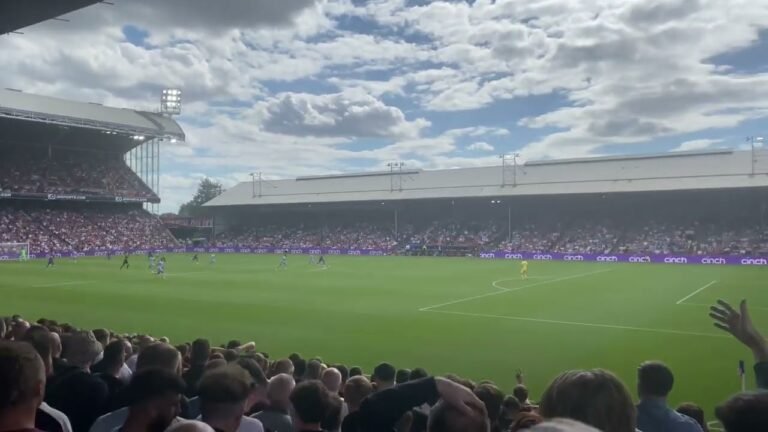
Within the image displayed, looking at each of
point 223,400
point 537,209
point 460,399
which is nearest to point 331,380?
point 223,400

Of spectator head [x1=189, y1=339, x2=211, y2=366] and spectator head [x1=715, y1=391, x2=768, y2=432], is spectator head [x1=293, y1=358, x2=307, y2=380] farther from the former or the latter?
spectator head [x1=715, y1=391, x2=768, y2=432]

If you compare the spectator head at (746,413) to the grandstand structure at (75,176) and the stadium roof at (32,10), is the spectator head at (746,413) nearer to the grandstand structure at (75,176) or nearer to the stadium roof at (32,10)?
the stadium roof at (32,10)

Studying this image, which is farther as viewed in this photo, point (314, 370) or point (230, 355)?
point (230, 355)

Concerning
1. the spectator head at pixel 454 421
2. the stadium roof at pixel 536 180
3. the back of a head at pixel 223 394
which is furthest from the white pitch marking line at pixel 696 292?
the stadium roof at pixel 536 180

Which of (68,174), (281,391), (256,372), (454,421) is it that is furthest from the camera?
(68,174)

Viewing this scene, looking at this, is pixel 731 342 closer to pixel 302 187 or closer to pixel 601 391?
pixel 601 391

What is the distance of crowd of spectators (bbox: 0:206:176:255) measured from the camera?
67.8m

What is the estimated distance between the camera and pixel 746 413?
270cm

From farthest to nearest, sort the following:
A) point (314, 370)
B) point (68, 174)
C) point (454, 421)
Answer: point (68, 174), point (314, 370), point (454, 421)

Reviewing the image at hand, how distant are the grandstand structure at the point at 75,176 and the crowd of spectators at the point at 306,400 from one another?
217ft

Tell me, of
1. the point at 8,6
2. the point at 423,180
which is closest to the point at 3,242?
the point at 423,180

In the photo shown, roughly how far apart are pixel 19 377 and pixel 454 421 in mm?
2185

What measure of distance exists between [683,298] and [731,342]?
1054cm

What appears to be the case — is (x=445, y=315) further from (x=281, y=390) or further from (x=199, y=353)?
(x=281, y=390)
